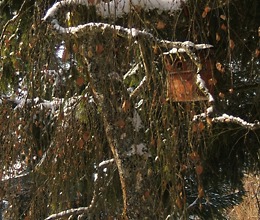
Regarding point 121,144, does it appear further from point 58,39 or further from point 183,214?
point 58,39

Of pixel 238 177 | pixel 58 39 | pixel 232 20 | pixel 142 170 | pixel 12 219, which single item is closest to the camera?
pixel 58 39

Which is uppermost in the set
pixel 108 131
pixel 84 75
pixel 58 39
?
pixel 58 39

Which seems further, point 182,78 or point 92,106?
point 92,106

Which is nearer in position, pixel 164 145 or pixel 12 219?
pixel 164 145

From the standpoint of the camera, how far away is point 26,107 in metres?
2.10

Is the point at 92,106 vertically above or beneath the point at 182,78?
beneath

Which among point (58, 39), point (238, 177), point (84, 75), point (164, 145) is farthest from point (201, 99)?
point (238, 177)

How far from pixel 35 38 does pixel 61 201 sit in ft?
2.24

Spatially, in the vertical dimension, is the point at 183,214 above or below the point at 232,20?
below

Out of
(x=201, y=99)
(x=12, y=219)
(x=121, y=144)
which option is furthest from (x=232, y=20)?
(x=12, y=219)

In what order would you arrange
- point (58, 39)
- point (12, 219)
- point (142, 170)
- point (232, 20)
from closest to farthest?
point (58, 39)
point (142, 170)
point (12, 219)
point (232, 20)

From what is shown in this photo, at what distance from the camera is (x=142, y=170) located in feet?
6.20

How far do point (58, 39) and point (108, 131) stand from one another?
374mm

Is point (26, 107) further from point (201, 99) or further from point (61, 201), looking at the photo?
point (201, 99)
